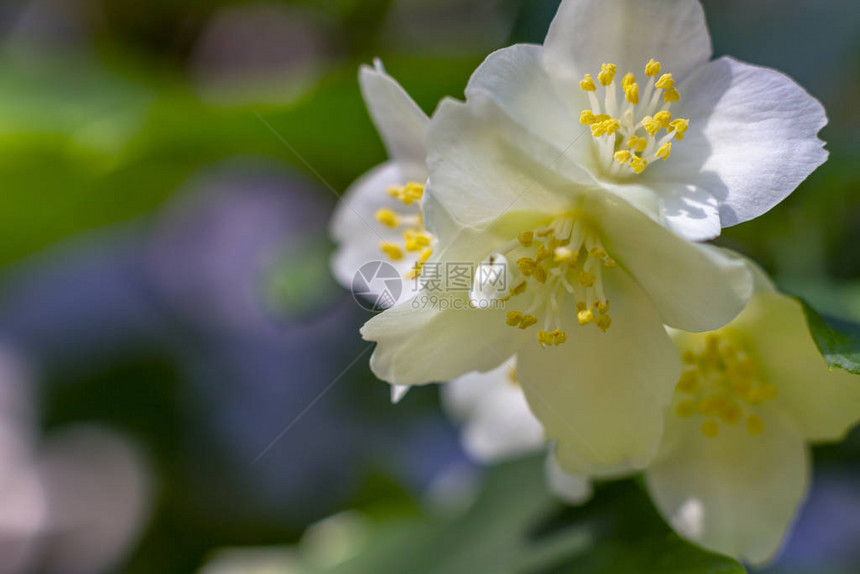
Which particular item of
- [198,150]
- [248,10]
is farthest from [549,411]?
[248,10]

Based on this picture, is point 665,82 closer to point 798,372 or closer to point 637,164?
point 637,164

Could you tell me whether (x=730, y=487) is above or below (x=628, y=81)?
below

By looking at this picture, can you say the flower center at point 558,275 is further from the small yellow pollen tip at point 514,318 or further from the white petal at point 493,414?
the white petal at point 493,414

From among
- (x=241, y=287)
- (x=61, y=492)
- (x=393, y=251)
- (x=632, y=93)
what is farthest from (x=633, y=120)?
(x=61, y=492)

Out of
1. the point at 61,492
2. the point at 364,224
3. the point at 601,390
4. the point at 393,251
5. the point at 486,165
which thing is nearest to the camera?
the point at 486,165

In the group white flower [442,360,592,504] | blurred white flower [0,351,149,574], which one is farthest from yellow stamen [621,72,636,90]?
blurred white flower [0,351,149,574]
